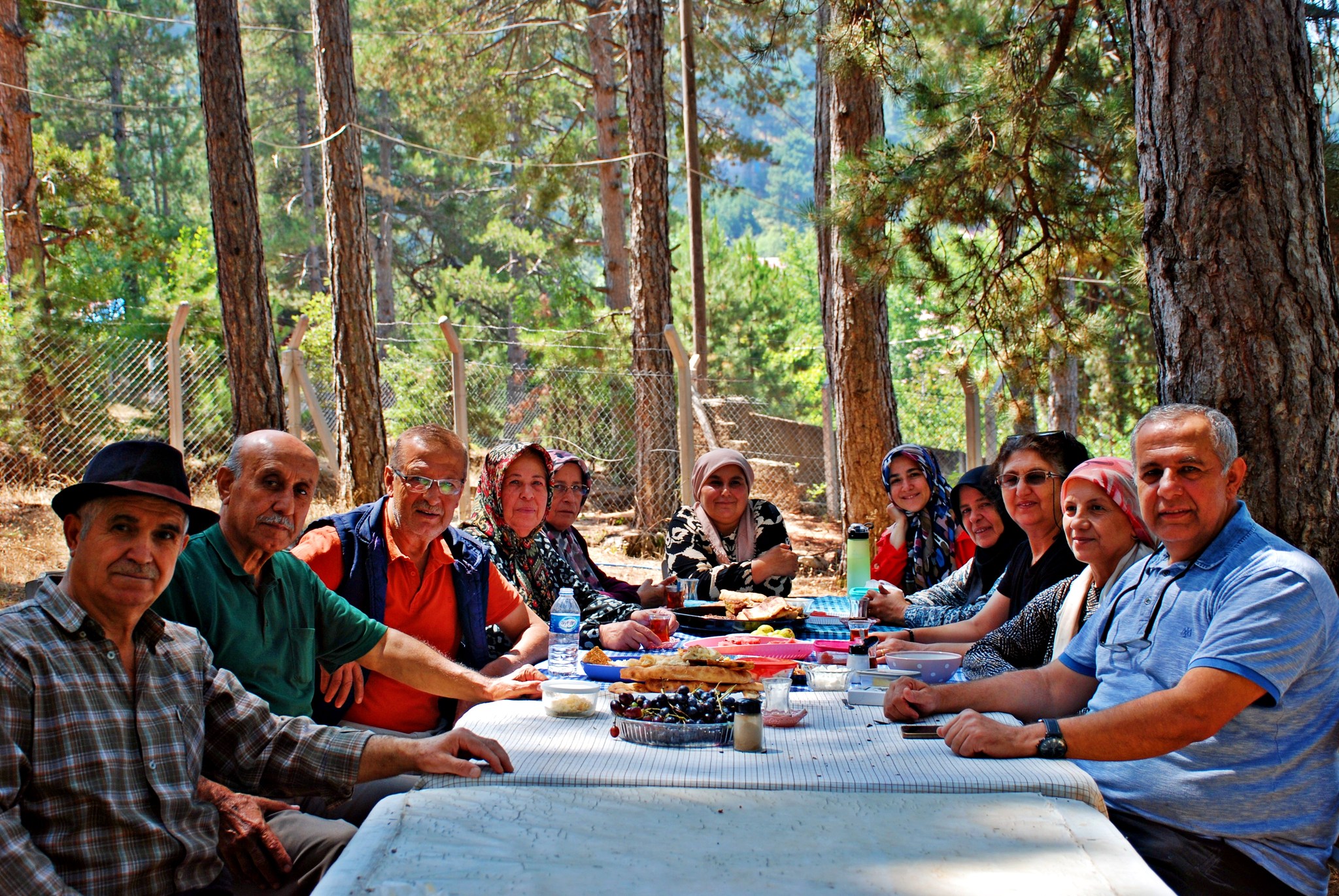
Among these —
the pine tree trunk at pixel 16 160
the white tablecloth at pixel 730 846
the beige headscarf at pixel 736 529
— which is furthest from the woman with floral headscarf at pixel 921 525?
the pine tree trunk at pixel 16 160

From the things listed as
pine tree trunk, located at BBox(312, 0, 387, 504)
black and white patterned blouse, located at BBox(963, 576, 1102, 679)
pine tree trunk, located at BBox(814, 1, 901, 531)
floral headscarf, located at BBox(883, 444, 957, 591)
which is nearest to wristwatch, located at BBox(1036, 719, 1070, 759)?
black and white patterned blouse, located at BBox(963, 576, 1102, 679)

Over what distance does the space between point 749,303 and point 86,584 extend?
2081 cm

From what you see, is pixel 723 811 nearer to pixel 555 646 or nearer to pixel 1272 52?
pixel 555 646

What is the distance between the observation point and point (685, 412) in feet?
27.6

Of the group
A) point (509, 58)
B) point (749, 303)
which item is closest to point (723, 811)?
point (509, 58)

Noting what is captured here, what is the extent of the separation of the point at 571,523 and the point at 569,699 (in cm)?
236

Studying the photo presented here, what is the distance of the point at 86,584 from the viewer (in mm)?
2107

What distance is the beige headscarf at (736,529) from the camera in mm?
5168

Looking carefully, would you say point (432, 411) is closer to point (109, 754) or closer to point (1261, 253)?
point (1261, 253)

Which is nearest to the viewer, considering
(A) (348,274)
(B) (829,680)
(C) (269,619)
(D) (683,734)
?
(D) (683,734)

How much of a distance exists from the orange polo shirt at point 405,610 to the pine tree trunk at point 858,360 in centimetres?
456

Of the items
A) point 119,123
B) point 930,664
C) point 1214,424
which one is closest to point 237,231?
point 930,664

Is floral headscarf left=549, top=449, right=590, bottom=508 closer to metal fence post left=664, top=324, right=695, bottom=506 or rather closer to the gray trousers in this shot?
the gray trousers

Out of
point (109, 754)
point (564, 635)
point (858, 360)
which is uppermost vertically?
point (858, 360)
